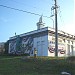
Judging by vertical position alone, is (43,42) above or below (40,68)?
above

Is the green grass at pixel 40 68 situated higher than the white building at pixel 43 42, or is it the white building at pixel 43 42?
the white building at pixel 43 42

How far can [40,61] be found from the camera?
23297 mm

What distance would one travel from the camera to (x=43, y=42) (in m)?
43.9

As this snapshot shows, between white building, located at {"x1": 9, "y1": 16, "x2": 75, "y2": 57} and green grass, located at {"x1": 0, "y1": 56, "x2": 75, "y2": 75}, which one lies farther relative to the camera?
white building, located at {"x1": 9, "y1": 16, "x2": 75, "y2": 57}

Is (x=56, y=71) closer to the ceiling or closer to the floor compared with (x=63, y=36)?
closer to the floor

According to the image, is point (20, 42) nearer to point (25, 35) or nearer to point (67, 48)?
point (25, 35)

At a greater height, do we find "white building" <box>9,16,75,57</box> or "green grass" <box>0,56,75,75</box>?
"white building" <box>9,16,75,57</box>

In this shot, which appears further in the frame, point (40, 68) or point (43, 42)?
point (43, 42)

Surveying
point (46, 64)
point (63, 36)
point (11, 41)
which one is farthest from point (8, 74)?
point (11, 41)

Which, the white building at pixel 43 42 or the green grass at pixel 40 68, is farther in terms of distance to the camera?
the white building at pixel 43 42

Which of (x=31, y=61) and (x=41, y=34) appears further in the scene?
(x=41, y=34)

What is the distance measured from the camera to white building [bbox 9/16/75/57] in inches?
1702

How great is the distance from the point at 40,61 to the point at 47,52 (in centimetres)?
→ 1931

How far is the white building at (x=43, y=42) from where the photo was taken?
4322 cm
